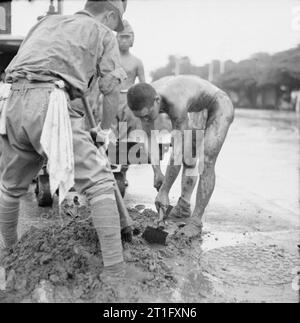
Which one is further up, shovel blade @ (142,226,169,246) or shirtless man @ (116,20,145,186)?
shirtless man @ (116,20,145,186)

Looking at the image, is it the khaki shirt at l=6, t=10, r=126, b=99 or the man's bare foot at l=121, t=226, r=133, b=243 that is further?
the man's bare foot at l=121, t=226, r=133, b=243

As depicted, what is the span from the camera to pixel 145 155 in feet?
18.4

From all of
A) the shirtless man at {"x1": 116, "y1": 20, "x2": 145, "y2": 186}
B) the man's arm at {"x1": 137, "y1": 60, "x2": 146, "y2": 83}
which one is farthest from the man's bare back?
the man's arm at {"x1": 137, "y1": 60, "x2": 146, "y2": 83}

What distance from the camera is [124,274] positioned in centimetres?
310

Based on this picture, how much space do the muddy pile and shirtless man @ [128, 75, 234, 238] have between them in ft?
2.80

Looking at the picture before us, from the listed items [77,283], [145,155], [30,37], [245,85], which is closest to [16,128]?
[30,37]

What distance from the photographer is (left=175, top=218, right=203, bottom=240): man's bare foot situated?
14.1ft

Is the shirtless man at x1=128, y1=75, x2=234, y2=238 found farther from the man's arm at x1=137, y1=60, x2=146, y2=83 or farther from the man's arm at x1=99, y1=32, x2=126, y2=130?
the man's arm at x1=137, y1=60, x2=146, y2=83

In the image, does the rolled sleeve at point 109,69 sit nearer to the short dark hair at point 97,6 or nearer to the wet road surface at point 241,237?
the short dark hair at point 97,6

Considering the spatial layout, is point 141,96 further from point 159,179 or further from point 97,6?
point 159,179

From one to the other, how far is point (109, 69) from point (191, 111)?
165cm

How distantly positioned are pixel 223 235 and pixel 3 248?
7.01 feet

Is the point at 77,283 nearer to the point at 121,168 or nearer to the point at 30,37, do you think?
the point at 30,37
